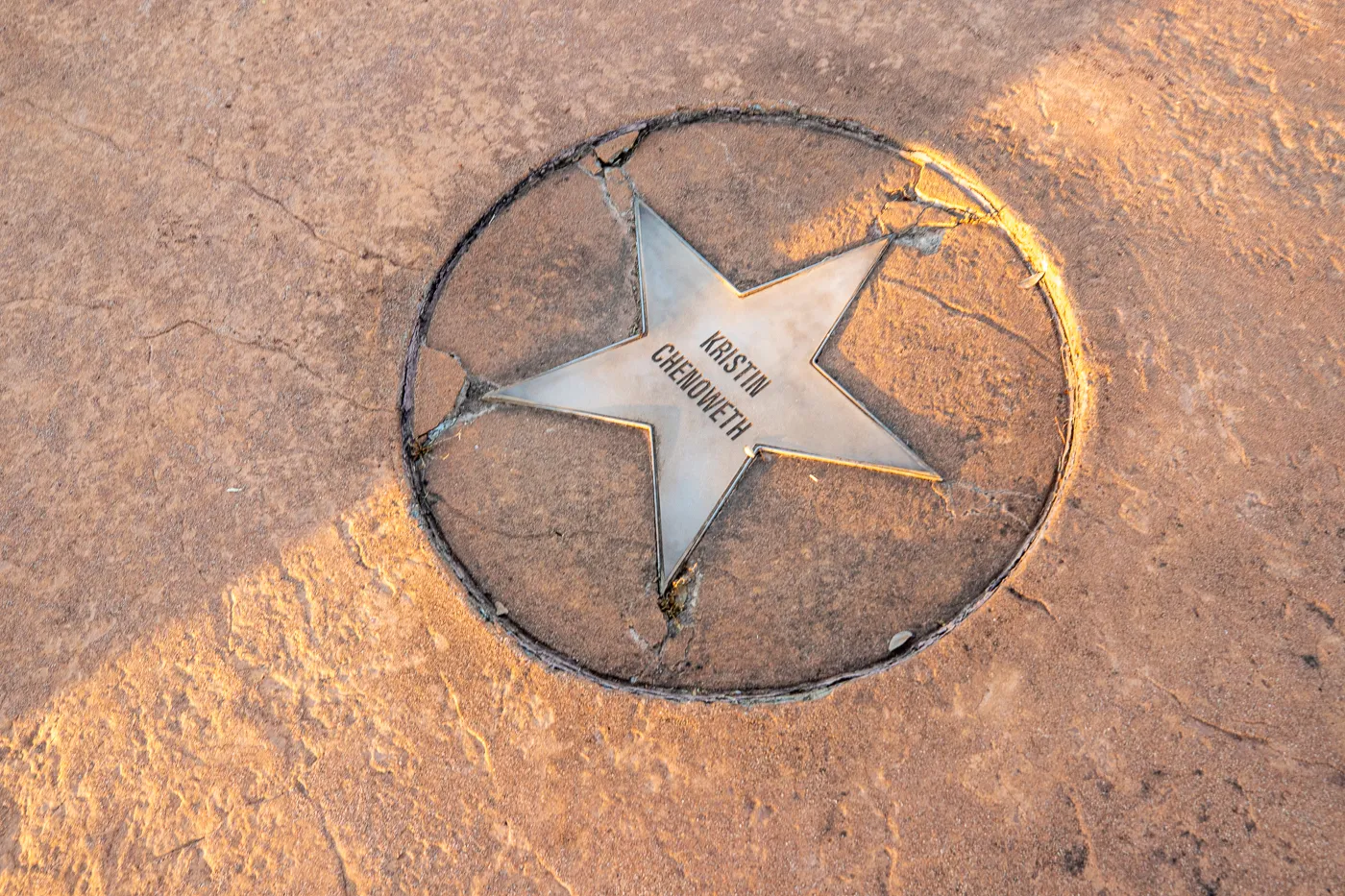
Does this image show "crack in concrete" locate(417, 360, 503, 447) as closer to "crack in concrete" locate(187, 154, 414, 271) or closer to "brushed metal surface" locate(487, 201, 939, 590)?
"brushed metal surface" locate(487, 201, 939, 590)

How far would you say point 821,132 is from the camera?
2809 millimetres

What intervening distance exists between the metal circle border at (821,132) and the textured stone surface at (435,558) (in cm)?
5

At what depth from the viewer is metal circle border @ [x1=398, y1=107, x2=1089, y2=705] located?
231 cm

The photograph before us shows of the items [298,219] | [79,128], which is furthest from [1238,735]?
[79,128]

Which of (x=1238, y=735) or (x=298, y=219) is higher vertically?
(x=298, y=219)

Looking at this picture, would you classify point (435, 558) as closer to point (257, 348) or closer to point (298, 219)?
point (257, 348)

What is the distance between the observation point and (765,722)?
90.0 inches

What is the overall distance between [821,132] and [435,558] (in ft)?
6.37

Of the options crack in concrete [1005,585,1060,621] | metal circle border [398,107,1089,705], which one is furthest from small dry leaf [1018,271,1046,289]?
crack in concrete [1005,585,1060,621]

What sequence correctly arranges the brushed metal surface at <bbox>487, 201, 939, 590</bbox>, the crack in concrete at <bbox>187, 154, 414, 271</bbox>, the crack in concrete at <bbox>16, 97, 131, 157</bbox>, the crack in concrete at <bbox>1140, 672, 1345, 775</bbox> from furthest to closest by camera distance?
the crack in concrete at <bbox>16, 97, 131, 157</bbox> < the crack in concrete at <bbox>187, 154, 414, 271</bbox> < the brushed metal surface at <bbox>487, 201, 939, 590</bbox> < the crack in concrete at <bbox>1140, 672, 1345, 775</bbox>

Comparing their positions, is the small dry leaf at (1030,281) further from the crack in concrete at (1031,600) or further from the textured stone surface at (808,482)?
the crack in concrete at (1031,600)

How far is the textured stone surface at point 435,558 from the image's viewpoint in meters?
2.18

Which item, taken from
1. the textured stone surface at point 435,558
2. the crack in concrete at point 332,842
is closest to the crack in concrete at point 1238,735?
the textured stone surface at point 435,558

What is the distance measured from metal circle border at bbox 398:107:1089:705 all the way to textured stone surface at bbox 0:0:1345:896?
46mm
